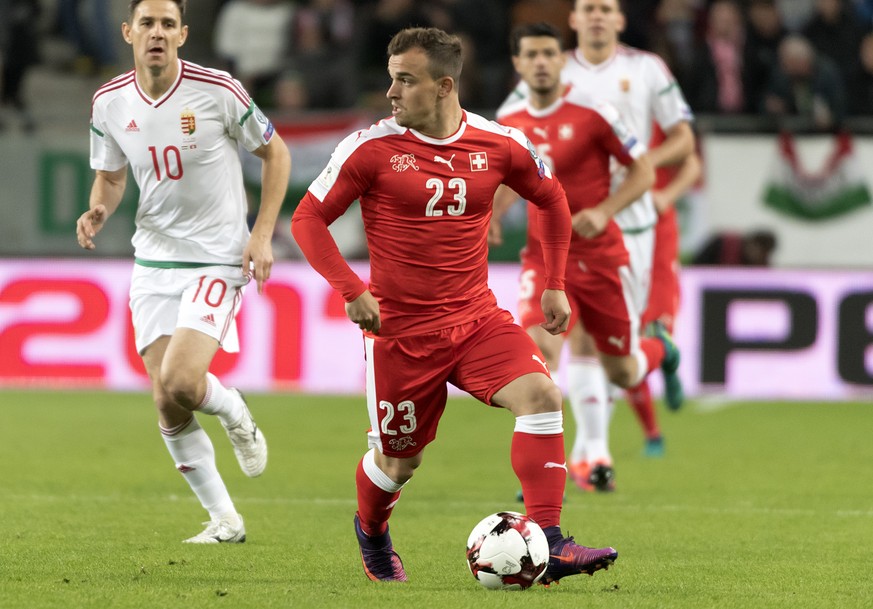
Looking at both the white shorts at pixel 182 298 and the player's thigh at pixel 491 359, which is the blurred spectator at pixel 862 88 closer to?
the white shorts at pixel 182 298

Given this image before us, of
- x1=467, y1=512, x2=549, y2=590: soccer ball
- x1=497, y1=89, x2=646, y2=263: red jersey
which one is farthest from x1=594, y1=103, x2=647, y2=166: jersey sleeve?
x1=467, y1=512, x2=549, y2=590: soccer ball

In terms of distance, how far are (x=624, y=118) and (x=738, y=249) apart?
19.7ft

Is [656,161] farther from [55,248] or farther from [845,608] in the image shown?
[55,248]

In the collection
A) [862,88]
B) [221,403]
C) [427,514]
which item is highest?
[862,88]

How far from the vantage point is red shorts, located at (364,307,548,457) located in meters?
5.62

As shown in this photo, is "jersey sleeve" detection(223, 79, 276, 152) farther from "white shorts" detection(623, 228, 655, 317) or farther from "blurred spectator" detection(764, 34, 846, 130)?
"blurred spectator" detection(764, 34, 846, 130)

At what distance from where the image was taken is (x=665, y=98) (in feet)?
30.2

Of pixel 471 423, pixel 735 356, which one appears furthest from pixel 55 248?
pixel 735 356

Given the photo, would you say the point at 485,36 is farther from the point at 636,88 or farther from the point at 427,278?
the point at 427,278

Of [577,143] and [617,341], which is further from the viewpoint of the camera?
[617,341]

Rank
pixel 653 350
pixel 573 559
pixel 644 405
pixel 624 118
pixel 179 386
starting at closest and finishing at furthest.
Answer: pixel 573 559, pixel 179 386, pixel 624 118, pixel 653 350, pixel 644 405

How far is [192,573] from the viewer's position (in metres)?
5.88

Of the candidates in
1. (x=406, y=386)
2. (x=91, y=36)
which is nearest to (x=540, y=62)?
(x=406, y=386)

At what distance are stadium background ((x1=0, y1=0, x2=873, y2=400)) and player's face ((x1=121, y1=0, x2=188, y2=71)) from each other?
739 centimetres
